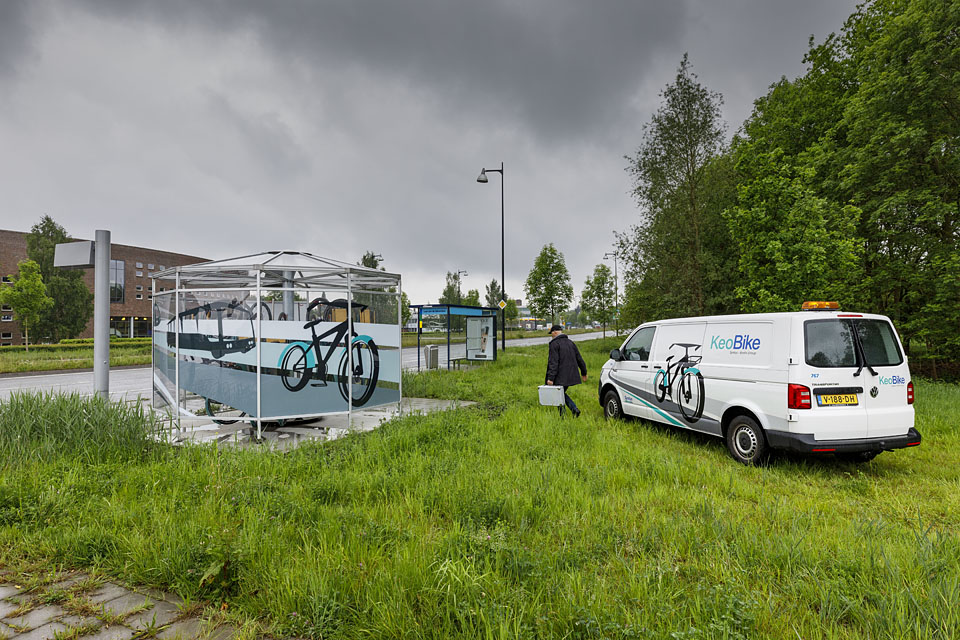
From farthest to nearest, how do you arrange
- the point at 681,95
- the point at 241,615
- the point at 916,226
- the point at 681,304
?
the point at 681,304 < the point at 681,95 < the point at 916,226 < the point at 241,615

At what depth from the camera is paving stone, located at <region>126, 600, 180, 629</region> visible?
2457 millimetres

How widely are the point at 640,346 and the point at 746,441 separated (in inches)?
100

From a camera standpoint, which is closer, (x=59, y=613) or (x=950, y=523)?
(x=59, y=613)

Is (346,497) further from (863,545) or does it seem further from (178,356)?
(178,356)

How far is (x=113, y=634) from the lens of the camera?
7.80 ft

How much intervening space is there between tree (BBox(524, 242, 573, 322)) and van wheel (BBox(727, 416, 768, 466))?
32600 millimetres

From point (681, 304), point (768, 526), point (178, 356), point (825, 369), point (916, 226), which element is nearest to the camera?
point (768, 526)

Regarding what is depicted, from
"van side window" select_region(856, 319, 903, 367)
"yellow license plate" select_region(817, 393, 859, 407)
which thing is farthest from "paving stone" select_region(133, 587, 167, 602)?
"van side window" select_region(856, 319, 903, 367)

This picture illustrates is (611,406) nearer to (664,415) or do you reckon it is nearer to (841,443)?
(664,415)

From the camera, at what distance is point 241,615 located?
Result: 2.50 metres

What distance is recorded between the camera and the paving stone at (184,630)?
2359 millimetres

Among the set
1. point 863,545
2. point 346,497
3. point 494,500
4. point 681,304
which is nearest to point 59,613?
point 346,497

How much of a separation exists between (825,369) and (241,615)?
598 cm

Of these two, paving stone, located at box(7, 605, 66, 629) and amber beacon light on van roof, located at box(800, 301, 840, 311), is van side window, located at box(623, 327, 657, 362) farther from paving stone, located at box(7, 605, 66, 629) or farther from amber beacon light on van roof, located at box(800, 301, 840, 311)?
paving stone, located at box(7, 605, 66, 629)
